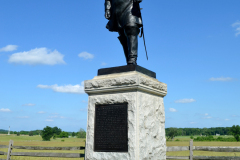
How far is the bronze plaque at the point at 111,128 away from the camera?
4128 mm

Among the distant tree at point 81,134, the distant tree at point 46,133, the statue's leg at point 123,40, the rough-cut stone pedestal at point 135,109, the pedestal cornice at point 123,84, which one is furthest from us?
the distant tree at point 81,134

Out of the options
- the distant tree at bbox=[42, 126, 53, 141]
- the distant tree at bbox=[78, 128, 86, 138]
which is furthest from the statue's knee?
the distant tree at bbox=[78, 128, 86, 138]

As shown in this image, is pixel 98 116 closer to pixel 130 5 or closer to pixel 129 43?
pixel 129 43

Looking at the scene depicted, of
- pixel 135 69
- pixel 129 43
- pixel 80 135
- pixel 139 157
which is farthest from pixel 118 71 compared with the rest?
pixel 80 135

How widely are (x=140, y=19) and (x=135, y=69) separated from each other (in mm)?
1205

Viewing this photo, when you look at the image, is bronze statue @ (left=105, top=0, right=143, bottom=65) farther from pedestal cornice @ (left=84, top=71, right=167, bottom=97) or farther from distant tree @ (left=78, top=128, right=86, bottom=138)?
distant tree @ (left=78, top=128, right=86, bottom=138)

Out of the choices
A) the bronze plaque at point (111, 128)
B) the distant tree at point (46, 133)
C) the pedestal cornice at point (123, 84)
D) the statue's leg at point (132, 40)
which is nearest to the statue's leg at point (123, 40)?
the statue's leg at point (132, 40)

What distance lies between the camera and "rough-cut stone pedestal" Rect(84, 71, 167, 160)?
13.1 ft

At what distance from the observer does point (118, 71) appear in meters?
4.54

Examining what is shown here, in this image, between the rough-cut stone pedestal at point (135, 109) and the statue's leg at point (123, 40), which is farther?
the statue's leg at point (123, 40)

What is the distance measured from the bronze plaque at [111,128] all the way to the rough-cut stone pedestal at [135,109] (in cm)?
8

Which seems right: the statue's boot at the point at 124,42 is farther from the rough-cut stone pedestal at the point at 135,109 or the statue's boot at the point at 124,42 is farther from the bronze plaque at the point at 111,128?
the bronze plaque at the point at 111,128

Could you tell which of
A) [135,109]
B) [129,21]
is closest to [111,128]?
[135,109]

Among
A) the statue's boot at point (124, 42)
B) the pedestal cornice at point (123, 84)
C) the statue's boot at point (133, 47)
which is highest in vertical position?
the statue's boot at point (124, 42)
